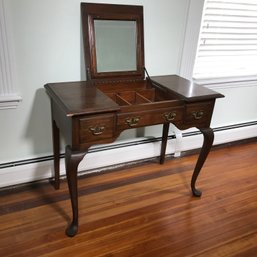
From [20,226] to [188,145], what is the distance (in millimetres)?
1455

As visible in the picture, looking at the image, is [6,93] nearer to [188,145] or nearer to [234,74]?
[188,145]

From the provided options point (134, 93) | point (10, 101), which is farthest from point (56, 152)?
point (134, 93)

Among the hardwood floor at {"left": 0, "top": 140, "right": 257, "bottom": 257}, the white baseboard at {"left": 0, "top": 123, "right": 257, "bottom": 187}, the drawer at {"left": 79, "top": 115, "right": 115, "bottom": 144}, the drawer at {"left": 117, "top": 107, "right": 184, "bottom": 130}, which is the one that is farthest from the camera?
the white baseboard at {"left": 0, "top": 123, "right": 257, "bottom": 187}

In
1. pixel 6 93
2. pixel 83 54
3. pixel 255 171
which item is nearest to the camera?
pixel 6 93

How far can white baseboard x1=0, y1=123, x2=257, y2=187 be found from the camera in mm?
1795

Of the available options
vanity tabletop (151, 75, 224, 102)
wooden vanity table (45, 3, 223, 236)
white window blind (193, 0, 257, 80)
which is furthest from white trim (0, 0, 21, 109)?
white window blind (193, 0, 257, 80)

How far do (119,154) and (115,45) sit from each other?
2.62 feet

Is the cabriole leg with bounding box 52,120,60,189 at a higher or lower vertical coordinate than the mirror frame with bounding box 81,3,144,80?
lower

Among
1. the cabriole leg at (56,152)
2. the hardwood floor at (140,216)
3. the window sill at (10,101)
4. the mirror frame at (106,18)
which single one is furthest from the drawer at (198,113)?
the window sill at (10,101)

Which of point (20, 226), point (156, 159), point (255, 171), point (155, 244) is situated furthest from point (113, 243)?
point (255, 171)

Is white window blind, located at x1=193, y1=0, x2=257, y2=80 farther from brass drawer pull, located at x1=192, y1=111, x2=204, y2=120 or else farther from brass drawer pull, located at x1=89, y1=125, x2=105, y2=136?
brass drawer pull, located at x1=89, y1=125, x2=105, y2=136

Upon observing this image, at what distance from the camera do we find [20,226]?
62.2 inches

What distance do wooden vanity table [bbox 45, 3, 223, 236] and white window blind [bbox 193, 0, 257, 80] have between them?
47 centimetres

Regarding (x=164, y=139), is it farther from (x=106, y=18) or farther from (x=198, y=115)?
(x=106, y=18)
